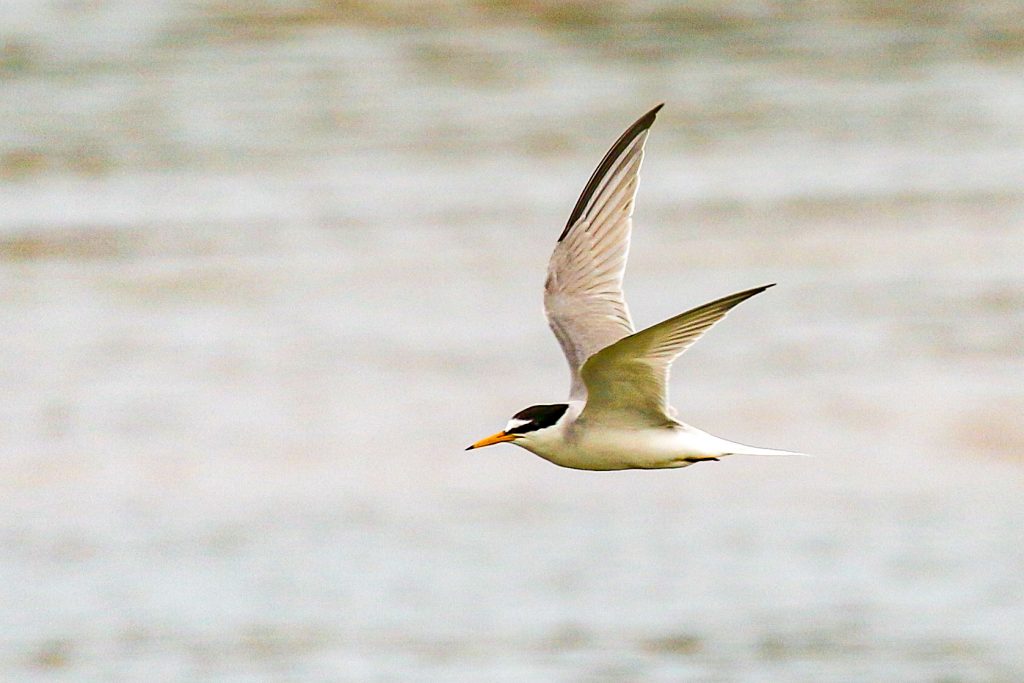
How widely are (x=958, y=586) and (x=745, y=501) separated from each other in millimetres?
1820

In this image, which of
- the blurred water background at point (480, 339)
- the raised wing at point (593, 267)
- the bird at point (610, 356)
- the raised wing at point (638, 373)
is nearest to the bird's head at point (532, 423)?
the bird at point (610, 356)

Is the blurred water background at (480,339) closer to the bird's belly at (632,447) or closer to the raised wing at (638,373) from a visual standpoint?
the bird's belly at (632,447)

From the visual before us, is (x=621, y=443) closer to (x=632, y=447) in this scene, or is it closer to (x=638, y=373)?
(x=632, y=447)

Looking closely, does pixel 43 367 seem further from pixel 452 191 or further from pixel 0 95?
pixel 0 95

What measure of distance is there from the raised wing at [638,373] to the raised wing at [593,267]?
67cm

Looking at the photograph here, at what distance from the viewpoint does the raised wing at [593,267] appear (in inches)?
275

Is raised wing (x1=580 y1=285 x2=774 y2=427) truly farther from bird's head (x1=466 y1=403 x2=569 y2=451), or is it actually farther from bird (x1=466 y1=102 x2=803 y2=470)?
bird's head (x1=466 y1=403 x2=569 y2=451)

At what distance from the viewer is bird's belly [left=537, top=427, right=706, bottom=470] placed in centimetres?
633

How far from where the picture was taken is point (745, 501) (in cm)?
1345

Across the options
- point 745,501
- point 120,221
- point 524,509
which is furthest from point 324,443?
point 120,221

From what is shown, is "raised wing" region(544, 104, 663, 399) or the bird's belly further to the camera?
"raised wing" region(544, 104, 663, 399)

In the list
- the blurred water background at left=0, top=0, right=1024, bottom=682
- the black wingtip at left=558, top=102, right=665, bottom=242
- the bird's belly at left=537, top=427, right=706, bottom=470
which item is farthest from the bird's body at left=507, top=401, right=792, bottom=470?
the blurred water background at left=0, top=0, right=1024, bottom=682

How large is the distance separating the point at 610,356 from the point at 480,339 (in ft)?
30.5

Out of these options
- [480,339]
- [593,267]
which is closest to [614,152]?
[593,267]
